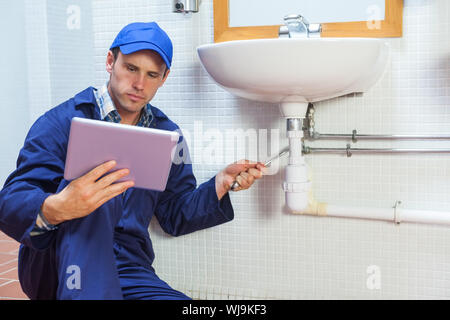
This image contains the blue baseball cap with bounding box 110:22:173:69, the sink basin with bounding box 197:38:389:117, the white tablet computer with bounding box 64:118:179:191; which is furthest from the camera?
the blue baseball cap with bounding box 110:22:173:69

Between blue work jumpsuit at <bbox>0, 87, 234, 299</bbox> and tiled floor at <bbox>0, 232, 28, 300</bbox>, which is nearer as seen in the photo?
blue work jumpsuit at <bbox>0, 87, 234, 299</bbox>

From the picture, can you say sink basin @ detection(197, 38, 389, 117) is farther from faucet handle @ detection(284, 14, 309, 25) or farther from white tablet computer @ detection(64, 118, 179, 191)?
white tablet computer @ detection(64, 118, 179, 191)

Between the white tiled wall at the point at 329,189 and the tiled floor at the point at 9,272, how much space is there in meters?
0.56

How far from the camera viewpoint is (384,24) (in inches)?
60.8

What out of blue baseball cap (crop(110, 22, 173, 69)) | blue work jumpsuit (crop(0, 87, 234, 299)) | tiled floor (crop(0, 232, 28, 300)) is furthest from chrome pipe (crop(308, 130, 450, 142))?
tiled floor (crop(0, 232, 28, 300))

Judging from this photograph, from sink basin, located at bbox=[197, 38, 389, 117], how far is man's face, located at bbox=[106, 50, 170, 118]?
141 mm

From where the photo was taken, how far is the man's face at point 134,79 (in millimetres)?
1413

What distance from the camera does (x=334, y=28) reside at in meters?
1.59

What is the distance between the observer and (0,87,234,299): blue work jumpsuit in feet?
3.74

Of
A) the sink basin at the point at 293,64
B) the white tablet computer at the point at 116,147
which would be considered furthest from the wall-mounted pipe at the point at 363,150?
the white tablet computer at the point at 116,147

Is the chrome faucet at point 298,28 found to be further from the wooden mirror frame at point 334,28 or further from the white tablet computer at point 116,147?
the white tablet computer at point 116,147

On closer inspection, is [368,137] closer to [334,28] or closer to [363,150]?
[363,150]
